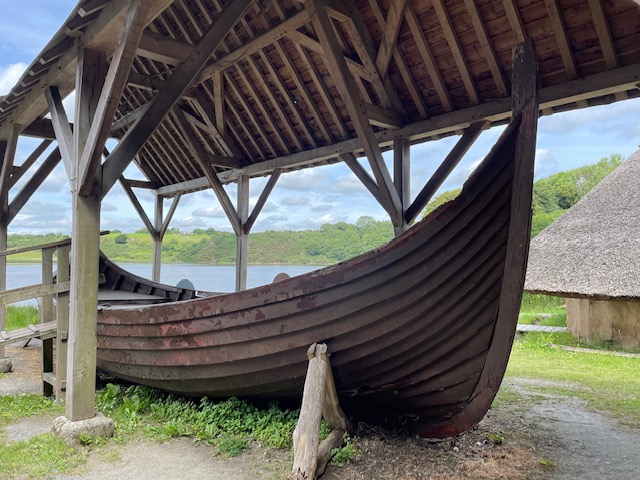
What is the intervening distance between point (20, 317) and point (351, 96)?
27.1 feet

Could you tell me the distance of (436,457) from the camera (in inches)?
109

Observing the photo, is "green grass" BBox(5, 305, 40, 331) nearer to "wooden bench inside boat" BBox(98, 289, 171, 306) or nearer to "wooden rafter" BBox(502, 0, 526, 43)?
"wooden bench inside boat" BBox(98, 289, 171, 306)

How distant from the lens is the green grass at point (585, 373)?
4.10 m

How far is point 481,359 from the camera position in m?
2.36

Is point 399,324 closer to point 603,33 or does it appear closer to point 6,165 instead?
point 603,33

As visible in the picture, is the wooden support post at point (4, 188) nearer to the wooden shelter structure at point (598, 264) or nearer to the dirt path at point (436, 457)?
the dirt path at point (436, 457)

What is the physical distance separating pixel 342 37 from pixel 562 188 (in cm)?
2385

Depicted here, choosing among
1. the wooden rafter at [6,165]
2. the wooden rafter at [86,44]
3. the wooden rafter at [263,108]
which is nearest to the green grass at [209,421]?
the wooden rafter at [86,44]

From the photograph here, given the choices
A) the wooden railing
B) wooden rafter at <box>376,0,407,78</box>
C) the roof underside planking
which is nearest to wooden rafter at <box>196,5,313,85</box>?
the roof underside planking

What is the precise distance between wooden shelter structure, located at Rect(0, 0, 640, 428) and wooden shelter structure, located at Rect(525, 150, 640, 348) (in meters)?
3.13

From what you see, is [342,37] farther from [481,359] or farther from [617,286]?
[617,286]

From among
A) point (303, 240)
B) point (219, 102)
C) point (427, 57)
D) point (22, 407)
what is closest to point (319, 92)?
point (427, 57)

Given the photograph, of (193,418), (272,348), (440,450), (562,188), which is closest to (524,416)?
(440,450)

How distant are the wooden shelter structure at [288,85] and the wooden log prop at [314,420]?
1740mm
